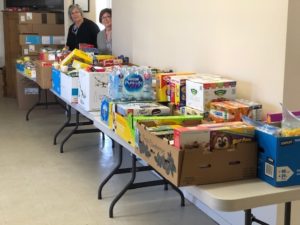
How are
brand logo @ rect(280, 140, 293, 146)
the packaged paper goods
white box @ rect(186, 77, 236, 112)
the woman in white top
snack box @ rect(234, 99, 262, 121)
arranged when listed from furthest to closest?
the woman in white top
the packaged paper goods
white box @ rect(186, 77, 236, 112)
snack box @ rect(234, 99, 262, 121)
brand logo @ rect(280, 140, 293, 146)

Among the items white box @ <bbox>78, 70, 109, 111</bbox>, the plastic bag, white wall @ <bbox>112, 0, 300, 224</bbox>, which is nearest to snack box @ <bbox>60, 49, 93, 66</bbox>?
white wall @ <bbox>112, 0, 300, 224</bbox>

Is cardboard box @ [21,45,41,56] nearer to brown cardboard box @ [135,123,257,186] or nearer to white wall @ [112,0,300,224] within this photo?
white wall @ [112,0,300,224]

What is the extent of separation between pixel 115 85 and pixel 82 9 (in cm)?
404

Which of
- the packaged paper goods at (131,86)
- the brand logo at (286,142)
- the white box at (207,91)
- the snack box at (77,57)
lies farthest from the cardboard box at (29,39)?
the brand logo at (286,142)

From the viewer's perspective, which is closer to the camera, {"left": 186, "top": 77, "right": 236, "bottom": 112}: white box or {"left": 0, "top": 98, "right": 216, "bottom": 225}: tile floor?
{"left": 186, "top": 77, "right": 236, "bottom": 112}: white box

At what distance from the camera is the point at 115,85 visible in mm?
3047

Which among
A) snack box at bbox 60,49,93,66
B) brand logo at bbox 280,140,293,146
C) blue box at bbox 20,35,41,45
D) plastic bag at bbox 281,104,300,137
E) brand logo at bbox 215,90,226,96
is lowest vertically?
brand logo at bbox 280,140,293,146

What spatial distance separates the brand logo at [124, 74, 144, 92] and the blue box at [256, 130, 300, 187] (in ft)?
4.25

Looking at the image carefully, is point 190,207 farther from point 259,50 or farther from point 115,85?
point 259,50

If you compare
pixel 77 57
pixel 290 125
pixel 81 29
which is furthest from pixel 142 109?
pixel 81 29

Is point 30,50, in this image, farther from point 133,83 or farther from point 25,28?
point 133,83

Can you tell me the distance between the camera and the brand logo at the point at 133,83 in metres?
3.04

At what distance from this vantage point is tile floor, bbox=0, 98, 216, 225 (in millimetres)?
3197

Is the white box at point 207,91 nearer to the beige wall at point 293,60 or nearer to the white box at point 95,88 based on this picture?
the beige wall at point 293,60
